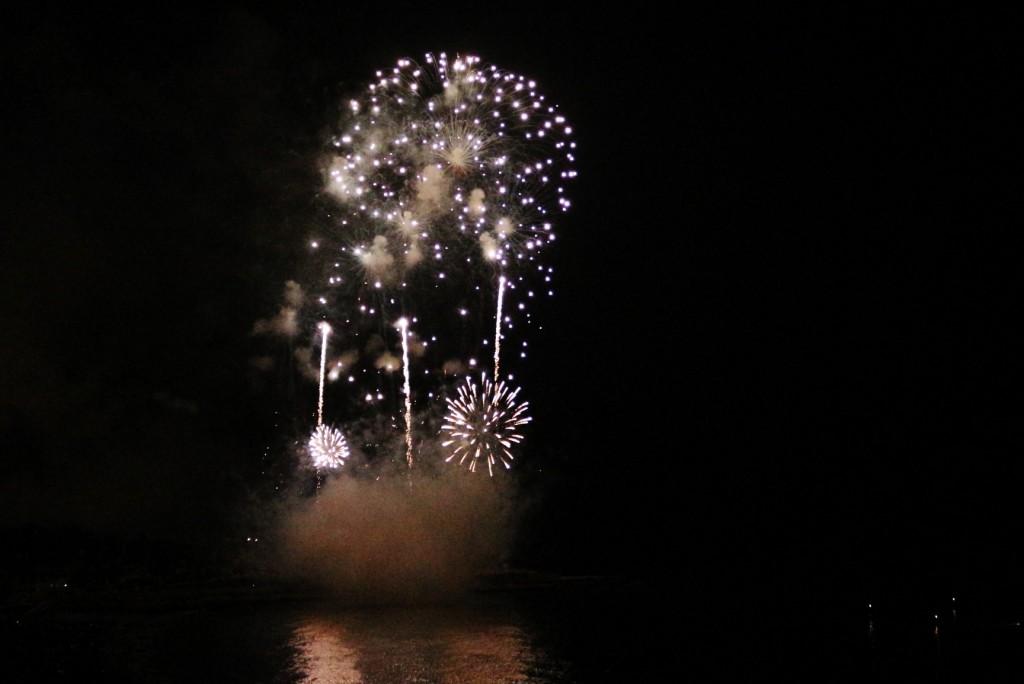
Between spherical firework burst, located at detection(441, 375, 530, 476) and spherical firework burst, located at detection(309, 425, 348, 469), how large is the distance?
13.6 feet

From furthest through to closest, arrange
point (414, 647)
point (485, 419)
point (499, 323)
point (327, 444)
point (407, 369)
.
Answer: point (327, 444) < point (407, 369) < point (485, 419) < point (499, 323) < point (414, 647)

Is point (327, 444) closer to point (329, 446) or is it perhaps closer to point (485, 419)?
point (329, 446)

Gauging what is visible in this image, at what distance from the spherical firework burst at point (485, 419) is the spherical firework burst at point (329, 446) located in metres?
4.16

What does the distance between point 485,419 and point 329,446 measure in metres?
5.34

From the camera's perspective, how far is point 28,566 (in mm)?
26094

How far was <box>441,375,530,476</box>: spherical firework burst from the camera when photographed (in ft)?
63.5

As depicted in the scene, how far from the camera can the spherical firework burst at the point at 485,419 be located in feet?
63.5

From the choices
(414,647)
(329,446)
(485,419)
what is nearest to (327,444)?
A: (329,446)

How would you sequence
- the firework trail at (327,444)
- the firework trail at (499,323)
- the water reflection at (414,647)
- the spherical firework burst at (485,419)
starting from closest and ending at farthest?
the water reflection at (414,647) < the firework trail at (499,323) < the spherical firework burst at (485,419) < the firework trail at (327,444)

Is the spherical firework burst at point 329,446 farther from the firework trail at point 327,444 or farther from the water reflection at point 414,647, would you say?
the water reflection at point 414,647

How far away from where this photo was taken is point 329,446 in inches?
892

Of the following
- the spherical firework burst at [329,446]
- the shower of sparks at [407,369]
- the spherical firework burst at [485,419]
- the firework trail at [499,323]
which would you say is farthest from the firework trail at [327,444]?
the firework trail at [499,323]

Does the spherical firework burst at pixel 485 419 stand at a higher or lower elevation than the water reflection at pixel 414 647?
higher

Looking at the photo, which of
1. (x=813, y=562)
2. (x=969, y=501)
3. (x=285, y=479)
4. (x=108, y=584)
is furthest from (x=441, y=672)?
(x=969, y=501)
